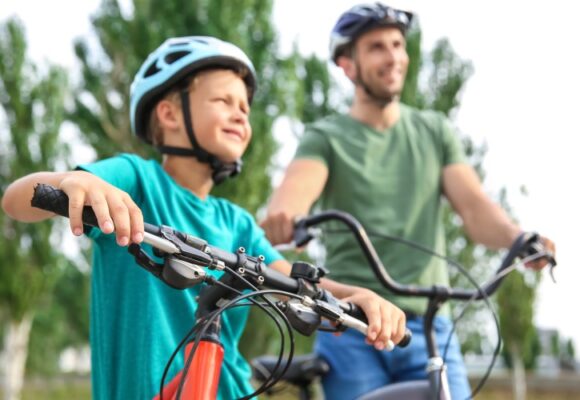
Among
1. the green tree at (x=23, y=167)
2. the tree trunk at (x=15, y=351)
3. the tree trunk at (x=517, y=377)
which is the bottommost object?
the tree trunk at (x=517, y=377)

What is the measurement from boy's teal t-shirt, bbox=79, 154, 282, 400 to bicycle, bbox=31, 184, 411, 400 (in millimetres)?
353

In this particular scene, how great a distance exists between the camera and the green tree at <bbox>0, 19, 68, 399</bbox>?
18781 mm

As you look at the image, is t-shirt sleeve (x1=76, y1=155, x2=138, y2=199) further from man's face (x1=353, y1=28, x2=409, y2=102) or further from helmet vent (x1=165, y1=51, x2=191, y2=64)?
man's face (x1=353, y1=28, x2=409, y2=102)

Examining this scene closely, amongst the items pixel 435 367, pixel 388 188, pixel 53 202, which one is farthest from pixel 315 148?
pixel 53 202

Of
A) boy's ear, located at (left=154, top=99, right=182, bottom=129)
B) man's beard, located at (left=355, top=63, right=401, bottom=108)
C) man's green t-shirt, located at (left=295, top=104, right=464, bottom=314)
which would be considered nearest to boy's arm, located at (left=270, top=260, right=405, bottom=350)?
boy's ear, located at (left=154, top=99, right=182, bottom=129)

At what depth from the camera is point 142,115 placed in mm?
2746

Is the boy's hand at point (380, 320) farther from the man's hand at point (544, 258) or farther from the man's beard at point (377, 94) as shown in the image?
the man's beard at point (377, 94)

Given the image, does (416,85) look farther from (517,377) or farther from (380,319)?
(380,319)

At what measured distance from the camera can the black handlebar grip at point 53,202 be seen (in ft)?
4.68

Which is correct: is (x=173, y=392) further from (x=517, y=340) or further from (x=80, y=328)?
(x=80, y=328)

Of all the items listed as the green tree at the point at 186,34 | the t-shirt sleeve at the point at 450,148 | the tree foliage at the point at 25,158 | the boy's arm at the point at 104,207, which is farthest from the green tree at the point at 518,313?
the boy's arm at the point at 104,207

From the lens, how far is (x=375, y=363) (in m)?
3.06

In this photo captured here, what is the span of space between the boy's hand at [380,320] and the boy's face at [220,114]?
781 millimetres

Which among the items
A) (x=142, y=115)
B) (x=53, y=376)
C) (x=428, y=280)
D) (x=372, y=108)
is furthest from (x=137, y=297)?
(x=53, y=376)
